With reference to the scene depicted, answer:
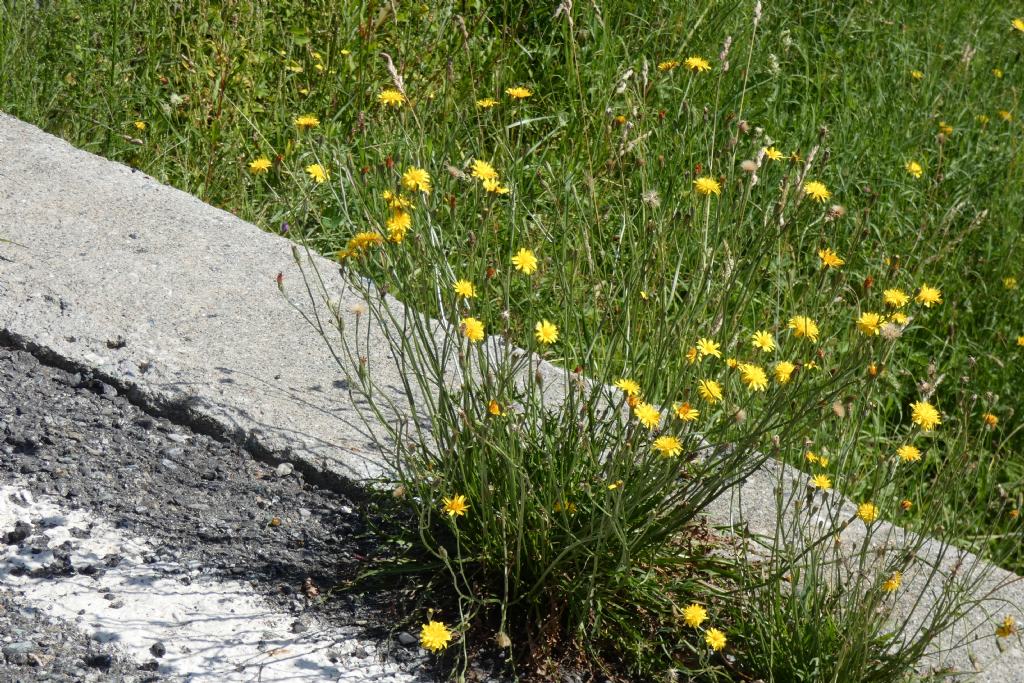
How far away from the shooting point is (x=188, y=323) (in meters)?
2.90

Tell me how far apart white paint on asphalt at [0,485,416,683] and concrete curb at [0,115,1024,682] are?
1.36ft

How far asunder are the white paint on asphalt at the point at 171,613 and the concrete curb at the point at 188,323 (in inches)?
16.4

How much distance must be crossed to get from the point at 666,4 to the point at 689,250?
1.30m

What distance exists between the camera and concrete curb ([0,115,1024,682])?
2609mm

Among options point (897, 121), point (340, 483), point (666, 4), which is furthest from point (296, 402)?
point (897, 121)

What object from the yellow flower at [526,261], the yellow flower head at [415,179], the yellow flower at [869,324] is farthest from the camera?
the yellow flower at [526,261]

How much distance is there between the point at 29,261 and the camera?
9.82ft

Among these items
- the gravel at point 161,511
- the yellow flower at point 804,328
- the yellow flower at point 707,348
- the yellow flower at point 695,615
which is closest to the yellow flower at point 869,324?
the yellow flower at point 804,328

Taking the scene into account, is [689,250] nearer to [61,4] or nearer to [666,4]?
[666,4]

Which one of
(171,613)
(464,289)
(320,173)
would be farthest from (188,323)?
(464,289)

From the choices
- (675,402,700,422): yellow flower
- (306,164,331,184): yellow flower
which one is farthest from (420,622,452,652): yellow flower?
(306,164,331,184): yellow flower

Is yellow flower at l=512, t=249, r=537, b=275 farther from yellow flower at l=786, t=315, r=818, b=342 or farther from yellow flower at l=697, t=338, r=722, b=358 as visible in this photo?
yellow flower at l=786, t=315, r=818, b=342

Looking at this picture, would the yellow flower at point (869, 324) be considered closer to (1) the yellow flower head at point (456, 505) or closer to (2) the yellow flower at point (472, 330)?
(2) the yellow flower at point (472, 330)

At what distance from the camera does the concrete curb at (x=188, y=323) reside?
103 inches
